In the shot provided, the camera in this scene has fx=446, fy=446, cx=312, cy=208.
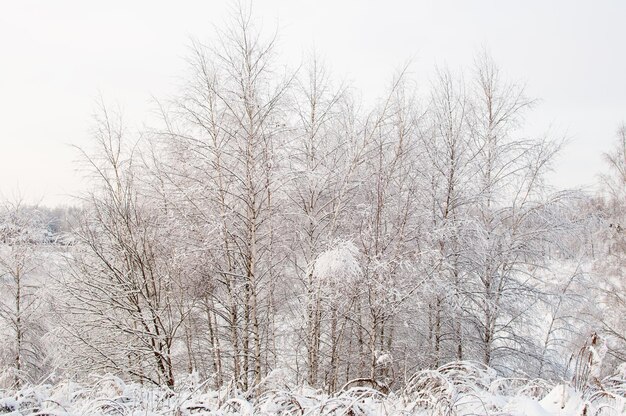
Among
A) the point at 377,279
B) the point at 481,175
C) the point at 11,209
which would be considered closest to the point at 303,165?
the point at 377,279

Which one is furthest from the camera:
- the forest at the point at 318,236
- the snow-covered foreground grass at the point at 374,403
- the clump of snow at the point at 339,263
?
the forest at the point at 318,236

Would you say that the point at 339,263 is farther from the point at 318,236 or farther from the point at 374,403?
the point at 374,403

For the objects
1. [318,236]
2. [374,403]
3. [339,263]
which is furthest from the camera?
[318,236]

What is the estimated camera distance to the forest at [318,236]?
32.4 ft

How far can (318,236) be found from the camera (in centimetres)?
1180

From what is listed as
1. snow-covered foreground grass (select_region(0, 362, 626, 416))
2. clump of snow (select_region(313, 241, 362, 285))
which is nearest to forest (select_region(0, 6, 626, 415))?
clump of snow (select_region(313, 241, 362, 285))

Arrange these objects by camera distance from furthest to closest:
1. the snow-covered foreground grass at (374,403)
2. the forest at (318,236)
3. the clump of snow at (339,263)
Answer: the forest at (318,236) → the clump of snow at (339,263) → the snow-covered foreground grass at (374,403)

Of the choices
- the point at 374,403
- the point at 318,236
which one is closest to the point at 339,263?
the point at 318,236

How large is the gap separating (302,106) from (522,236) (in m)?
7.10

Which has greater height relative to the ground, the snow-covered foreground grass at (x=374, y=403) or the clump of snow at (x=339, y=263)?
the clump of snow at (x=339, y=263)

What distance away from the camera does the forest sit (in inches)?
388

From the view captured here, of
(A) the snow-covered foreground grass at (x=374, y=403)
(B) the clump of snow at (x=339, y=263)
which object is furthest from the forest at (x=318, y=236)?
(A) the snow-covered foreground grass at (x=374, y=403)

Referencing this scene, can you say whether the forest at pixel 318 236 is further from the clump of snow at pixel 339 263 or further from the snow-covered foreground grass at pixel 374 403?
the snow-covered foreground grass at pixel 374 403

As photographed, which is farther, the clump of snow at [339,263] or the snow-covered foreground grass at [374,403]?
the clump of snow at [339,263]
